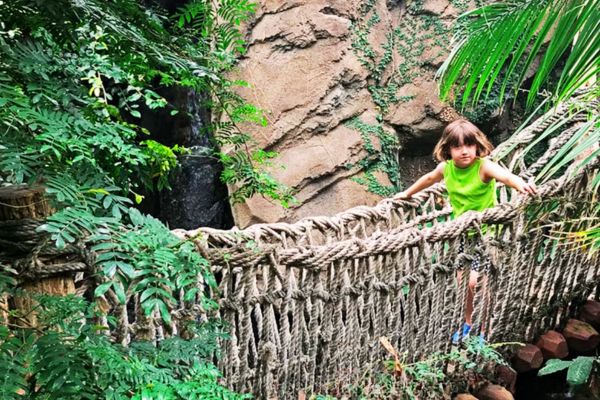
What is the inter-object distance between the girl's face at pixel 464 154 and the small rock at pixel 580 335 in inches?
36.6

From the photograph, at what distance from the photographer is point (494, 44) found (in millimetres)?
1355

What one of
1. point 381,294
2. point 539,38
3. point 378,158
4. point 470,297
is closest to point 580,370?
point 470,297

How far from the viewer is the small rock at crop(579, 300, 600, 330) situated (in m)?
2.75

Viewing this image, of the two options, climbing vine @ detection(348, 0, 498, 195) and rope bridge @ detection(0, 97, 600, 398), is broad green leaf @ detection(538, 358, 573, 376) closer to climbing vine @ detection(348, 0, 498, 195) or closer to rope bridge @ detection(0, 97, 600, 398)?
rope bridge @ detection(0, 97, 600, 398)

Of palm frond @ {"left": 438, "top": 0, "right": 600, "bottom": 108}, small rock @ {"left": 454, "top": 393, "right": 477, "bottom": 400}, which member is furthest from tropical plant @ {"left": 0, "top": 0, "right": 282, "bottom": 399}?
small rock @ {"left": 454, "top": 393, "right": 477, "bottom": 400}

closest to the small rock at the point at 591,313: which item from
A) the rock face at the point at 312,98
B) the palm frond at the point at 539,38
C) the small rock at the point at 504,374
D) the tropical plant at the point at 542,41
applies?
the small rock at the point at 504,374

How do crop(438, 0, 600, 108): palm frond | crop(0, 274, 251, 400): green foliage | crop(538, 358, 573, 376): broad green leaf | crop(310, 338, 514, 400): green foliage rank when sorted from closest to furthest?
crop(0, 274, 251, 400): green foliage, crop(438, 0, 600, 108): palm frond, crop(310, 338, 514, 400): green foliage, crop(538, 358, 573, 376): broad green leaf

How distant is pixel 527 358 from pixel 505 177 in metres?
0.83

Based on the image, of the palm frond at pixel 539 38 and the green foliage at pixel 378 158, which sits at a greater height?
the green foliage at pixel 378 158

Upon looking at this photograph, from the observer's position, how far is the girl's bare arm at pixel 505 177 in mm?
2348

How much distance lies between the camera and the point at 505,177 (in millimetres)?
2473

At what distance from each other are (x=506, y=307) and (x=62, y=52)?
1999 millimetres

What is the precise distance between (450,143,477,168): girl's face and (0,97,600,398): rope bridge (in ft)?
0.58

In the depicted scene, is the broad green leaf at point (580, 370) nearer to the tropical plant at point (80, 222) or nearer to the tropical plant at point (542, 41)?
the tropical plant at point (542, 41)
